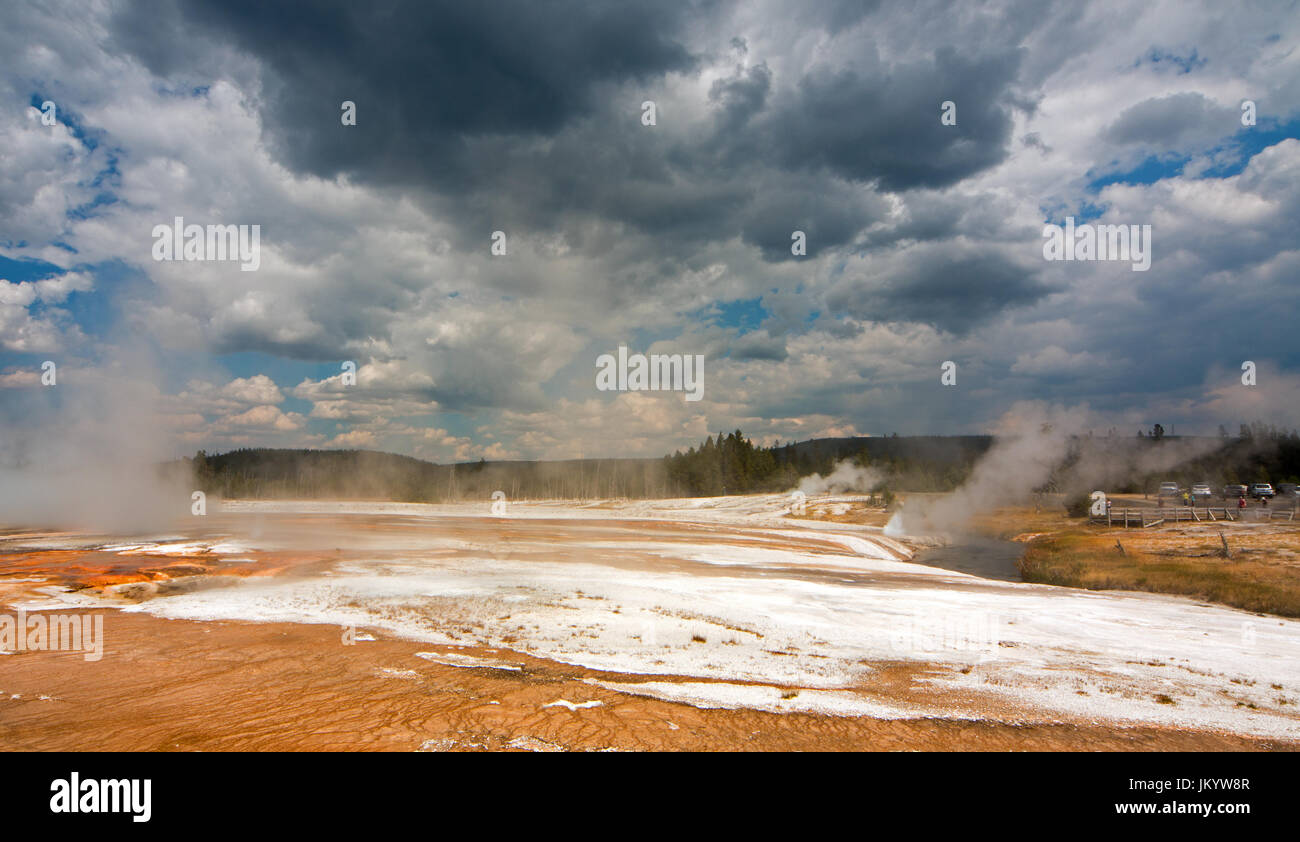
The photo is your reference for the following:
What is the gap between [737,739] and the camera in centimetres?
779

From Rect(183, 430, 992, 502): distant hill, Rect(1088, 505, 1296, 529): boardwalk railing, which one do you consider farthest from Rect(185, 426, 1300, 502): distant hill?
Rect(1088, 505, 1296, 529): boardwalk railing

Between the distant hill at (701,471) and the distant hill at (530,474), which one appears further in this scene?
the distant hill at (530,474)

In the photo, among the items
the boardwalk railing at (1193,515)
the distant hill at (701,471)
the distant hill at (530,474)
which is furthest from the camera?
the distant hill at (530,474)

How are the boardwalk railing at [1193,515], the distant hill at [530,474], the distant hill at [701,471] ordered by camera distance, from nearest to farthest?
1. the boardwalk railing at [1193,515]
2. the distant hill at [701,471]
3. the distant hill at [530,474]

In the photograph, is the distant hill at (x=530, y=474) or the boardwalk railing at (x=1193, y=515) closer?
the boardwalk railing at (x=1193, y=515)

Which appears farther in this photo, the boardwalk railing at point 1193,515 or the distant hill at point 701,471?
the distant hill at point 701,471

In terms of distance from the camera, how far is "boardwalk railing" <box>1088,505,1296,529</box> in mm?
43125

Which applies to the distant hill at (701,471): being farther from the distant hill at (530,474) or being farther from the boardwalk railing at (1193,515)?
the boardwalk railing at (1193,515)

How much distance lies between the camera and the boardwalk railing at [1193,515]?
43125 millimetres

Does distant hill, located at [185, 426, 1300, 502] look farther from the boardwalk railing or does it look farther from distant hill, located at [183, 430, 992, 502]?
the boardwalk railing

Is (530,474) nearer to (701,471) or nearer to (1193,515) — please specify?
(701,471)

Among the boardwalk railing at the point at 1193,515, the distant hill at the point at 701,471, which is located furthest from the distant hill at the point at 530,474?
the boardwalk railing at the point at 1193,515
